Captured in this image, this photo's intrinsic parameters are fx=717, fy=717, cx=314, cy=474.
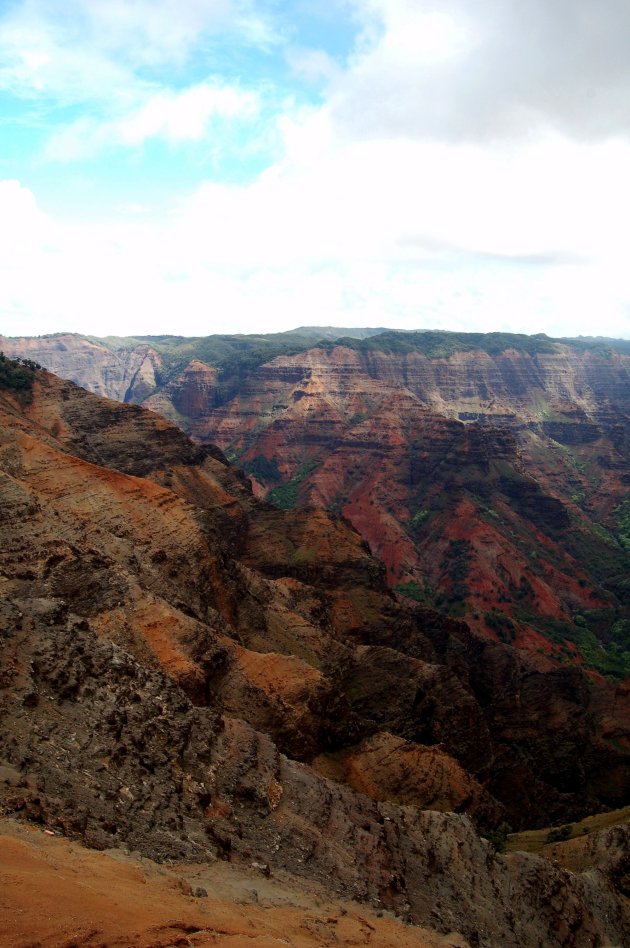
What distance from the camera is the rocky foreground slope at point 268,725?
25.9 metres

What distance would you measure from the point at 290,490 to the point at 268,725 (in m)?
131

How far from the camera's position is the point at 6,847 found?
16.7 m

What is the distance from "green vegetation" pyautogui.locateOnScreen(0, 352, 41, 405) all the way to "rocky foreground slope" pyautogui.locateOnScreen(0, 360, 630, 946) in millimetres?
9584

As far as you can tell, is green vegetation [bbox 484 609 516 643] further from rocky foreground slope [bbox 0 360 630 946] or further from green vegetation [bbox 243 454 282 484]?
green vegetation [bbox 243 454 282 484]

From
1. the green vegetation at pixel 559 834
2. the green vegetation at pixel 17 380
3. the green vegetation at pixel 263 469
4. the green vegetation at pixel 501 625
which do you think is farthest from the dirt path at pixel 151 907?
the green vegetation at pixel 263 469

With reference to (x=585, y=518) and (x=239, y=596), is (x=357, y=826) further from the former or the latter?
(x=585, y=518)

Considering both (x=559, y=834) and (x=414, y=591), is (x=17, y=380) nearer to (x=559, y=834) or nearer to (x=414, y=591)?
(x=414, y=591)

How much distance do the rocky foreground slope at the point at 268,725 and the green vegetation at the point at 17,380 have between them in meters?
9.58

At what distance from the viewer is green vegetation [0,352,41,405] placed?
84812 millimetres


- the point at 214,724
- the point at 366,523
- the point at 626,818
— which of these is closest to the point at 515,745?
the point at 626,818

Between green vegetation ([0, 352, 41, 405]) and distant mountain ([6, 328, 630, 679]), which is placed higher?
green vegetation ([0, 352, 41, 405])

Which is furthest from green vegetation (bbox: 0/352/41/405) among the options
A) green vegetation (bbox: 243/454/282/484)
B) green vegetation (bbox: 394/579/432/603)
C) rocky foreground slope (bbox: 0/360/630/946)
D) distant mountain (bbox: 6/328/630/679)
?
green vegetation (bbox: 243/454/282/484)

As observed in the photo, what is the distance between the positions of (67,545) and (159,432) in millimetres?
49860

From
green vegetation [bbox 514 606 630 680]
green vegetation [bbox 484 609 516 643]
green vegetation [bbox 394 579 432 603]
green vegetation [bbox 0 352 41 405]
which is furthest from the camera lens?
green vegetation [bbox 394 579 432 603]
